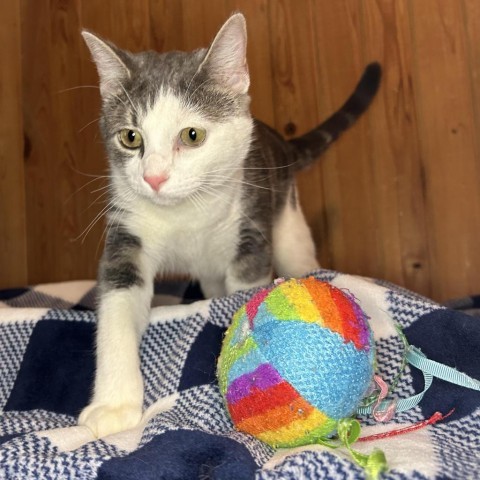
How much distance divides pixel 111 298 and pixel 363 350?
546 mm

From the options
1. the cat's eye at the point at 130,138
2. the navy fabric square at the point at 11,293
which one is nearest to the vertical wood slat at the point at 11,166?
the navy fabric square at the point at 11,293

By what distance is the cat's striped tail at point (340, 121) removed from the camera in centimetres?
172

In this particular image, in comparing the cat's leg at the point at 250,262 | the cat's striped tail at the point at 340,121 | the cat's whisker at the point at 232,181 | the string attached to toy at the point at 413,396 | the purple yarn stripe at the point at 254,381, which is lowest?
the string attached to toy at the point at 413,396

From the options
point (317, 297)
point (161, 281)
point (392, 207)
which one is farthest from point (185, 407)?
point (392, 207)

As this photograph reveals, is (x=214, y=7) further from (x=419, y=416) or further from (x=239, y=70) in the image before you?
(x=419, y=416)

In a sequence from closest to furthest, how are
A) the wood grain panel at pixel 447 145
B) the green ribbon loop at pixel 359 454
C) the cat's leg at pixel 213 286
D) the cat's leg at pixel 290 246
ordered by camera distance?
1. the green ribbon loop at pixel 359 454
2. the cat's leg at pixel 213 286
3. the cat's leg at pixel 290 246
4. the wood grain panel at pixel 447 145

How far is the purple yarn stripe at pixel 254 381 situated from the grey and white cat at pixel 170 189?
0.23 metres

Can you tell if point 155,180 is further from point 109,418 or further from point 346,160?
point 346,160

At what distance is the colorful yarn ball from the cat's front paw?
0.64ft

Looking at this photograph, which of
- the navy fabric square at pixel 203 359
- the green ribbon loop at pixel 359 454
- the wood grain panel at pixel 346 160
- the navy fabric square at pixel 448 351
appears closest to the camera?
the green ribbon loop at pixel 359 454

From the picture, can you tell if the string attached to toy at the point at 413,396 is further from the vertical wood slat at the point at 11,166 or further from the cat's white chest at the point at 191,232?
the vertical wood slat at the point at 11,166

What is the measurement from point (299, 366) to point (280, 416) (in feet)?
0.22

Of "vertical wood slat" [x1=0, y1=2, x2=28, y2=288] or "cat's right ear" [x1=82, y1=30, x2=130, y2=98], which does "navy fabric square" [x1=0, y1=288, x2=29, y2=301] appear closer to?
"vertical wood slat" [x1=0, y1=2, x2=28, y2=288]

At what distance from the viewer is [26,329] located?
117cm
